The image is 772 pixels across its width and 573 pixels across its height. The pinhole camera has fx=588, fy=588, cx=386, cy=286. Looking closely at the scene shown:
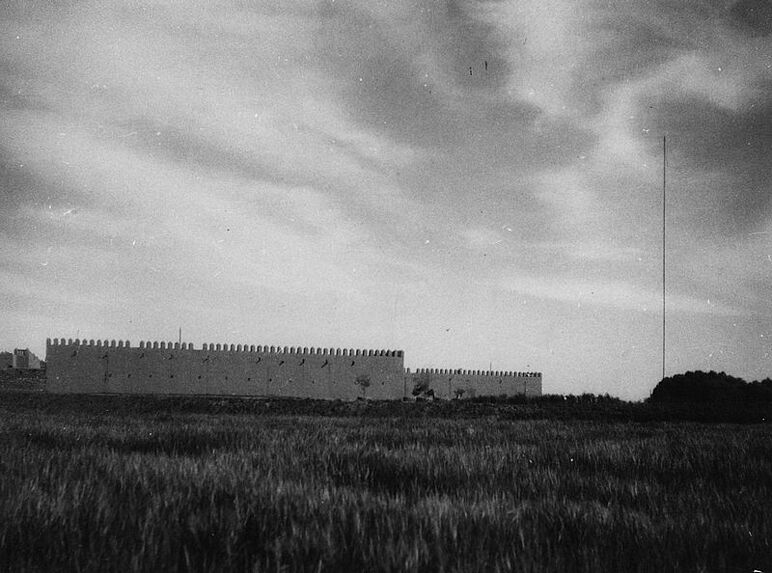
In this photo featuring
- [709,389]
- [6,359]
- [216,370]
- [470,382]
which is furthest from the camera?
[6,359]

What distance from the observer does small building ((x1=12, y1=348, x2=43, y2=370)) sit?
73.1 meters

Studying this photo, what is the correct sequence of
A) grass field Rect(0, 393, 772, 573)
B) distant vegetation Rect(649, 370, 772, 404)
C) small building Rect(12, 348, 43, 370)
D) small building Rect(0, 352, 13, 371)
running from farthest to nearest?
small building Rect(12, 348, 43, 370)
small building Rect(0, 352, 13, 371)
distant vegetation Rect(649, 370, 772, 404)
grass field Rect(0, 393, 772, 573)

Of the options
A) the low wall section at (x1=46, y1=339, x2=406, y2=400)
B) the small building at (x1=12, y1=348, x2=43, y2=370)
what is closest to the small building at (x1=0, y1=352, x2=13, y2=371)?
the small building at (x1=12, y1=348, x2=43, y2=370)

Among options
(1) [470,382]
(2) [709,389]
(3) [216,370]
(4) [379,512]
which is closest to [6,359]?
(3) [216,370]

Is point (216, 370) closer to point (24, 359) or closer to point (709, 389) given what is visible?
point (709, 389)

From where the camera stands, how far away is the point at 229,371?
1483 inches

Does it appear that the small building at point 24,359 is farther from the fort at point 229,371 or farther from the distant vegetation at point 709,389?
the distant vegetation at point 709,389

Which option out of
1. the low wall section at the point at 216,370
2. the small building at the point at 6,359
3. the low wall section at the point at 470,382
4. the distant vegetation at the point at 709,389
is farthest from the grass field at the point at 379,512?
the small building at the point at 6,359

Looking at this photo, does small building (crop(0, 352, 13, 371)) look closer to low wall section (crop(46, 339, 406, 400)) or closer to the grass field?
low wall section (crop(46, 339, 406, 400))

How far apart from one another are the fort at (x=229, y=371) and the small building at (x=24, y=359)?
44529mm

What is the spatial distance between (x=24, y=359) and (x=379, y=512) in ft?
285

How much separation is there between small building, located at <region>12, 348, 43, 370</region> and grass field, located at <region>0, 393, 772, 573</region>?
80109 millimetres

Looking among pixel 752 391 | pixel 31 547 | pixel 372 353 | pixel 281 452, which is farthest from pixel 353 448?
pixel 372 353

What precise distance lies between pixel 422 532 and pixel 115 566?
1.11m
